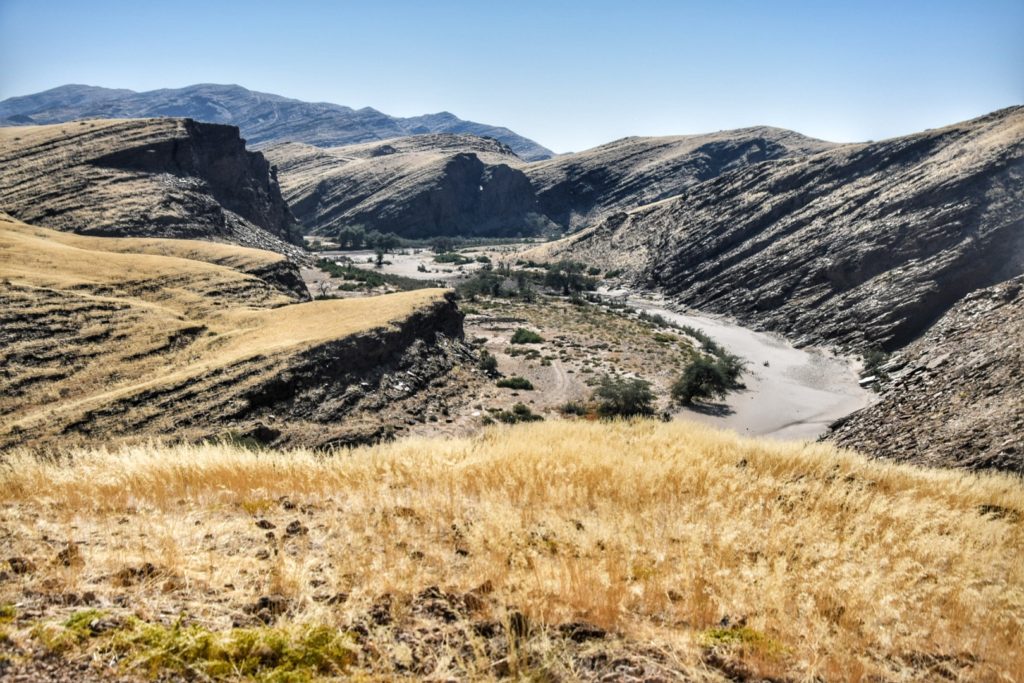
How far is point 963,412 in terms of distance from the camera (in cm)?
1741

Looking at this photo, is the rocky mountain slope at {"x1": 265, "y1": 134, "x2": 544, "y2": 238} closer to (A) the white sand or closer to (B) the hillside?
(A) the white sand

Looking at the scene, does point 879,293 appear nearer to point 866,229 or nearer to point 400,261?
point 866,229

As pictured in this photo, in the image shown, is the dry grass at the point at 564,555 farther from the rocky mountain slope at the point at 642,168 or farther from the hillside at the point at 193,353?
the rocky mountain slope at the point at 642,168

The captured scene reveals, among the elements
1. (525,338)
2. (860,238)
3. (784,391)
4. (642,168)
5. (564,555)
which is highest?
(642,168)

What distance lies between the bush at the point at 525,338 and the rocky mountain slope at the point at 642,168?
4535 inches

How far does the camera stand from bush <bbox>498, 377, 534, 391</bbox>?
29953 millimetres

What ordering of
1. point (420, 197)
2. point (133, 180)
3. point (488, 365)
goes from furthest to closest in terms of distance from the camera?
point (420, 197), point (133, 180), point (488, 365)

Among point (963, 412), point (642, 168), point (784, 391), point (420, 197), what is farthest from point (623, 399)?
point (642, 168)

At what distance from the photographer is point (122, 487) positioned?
21.8 ft

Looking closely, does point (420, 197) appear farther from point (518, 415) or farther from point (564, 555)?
point (564, 555)

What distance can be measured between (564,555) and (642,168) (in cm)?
16943

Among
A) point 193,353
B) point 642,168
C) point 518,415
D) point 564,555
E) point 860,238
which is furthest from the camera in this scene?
point 642,168

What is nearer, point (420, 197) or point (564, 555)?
point (564, 555)

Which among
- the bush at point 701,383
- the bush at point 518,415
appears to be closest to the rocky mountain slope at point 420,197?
the bush at point 701,383
